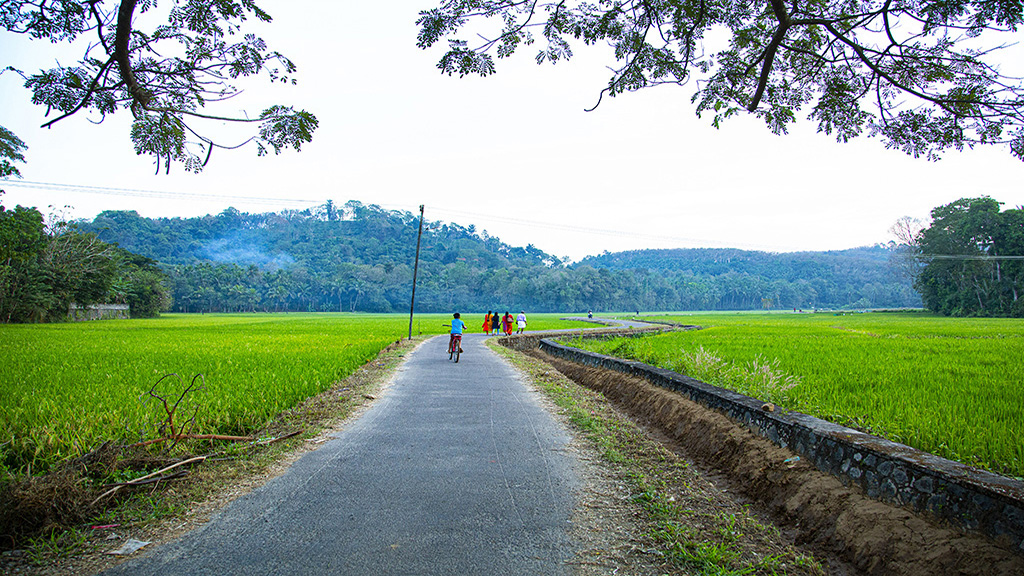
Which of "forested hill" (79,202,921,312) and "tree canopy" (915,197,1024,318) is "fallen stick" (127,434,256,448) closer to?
"tree canopy" (915,197,1024,318)

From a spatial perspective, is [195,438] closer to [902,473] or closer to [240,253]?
[902,473]

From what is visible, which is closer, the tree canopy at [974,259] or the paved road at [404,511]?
the paved road at [404,511]

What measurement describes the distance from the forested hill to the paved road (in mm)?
90564

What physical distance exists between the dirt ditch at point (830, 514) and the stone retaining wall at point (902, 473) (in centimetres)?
7

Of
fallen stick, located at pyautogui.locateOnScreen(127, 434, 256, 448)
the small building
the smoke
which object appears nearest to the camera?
fallen stick, located at pyautogui.locateOnScreen(127, 434, 256, 448)

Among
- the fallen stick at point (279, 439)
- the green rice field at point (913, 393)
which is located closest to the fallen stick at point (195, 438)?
the fallen stick at point (279, 439)

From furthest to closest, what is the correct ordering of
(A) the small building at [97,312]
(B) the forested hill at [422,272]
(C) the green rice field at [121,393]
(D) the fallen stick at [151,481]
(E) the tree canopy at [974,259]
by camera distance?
(B) the forested hill at [422,272] < (E) the tree canopy at [974,259] < (A) the small building at [97,312] < (C) the green rice field at [121,393] < (D) the fallen stick at [151,481]

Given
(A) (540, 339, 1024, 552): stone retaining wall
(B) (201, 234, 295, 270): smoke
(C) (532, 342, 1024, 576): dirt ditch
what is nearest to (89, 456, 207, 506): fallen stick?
(C) (532, 342, 1024, 576): dirt ditch

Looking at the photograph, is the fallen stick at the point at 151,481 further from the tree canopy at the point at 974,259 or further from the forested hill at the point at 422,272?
the forested hill at the point at 422,272

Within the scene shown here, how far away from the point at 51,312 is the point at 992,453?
5232 cm

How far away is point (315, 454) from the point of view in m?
4.70

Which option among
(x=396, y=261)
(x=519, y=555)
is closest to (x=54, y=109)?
(x=519, y=555)

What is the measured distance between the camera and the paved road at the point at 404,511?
2658 millimetres

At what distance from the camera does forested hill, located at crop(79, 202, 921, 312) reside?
315 feet
